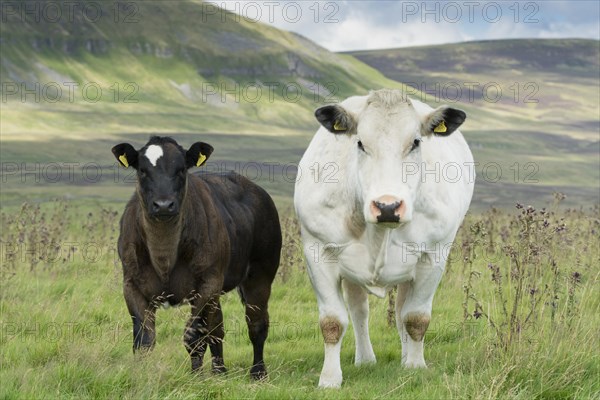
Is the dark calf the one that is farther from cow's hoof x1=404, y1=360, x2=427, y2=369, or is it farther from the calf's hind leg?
cow's hoof x1=404, y1=360, x2=427, y2=369

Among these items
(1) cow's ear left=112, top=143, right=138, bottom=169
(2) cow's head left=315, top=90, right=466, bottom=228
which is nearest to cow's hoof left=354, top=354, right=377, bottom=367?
(2) cow's head left=315, top=90, right=466, bottom=228

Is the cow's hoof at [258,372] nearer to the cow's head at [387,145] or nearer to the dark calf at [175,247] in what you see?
the dark calf at [175,247]

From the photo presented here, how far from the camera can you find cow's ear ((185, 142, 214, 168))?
26.6 ft

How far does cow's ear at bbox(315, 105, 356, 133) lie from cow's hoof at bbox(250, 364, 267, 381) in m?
2.57

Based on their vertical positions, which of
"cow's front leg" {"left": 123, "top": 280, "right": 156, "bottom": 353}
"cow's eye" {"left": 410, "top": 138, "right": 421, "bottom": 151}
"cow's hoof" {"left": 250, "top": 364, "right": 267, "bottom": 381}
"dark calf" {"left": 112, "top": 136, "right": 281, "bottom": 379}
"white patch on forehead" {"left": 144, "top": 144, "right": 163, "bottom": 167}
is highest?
"cow's eye" {"left": 410, "top": 138, "right": 421, "bottom": 151}

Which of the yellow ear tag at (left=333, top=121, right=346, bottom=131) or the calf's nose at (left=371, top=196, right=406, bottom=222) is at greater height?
the yellow ear tag at (left=333, top=121, right=346, bottom=131)

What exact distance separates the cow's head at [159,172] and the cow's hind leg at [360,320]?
234 cm

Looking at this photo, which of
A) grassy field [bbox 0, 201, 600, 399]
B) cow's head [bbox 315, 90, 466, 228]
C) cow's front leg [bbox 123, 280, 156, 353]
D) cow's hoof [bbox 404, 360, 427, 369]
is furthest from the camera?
cow's hoof [bbox 404, 360, 427, 369]

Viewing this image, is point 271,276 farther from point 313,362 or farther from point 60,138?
point 60,138

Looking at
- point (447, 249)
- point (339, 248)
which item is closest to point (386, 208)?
point (339, 248)

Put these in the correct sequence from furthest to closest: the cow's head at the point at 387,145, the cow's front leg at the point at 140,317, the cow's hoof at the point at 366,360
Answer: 1. the cow's hoof at the point at 366,360
2. the cow's front leg at the point at 140,317
3. the cow's head at the point at 387,145

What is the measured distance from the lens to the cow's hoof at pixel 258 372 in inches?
332

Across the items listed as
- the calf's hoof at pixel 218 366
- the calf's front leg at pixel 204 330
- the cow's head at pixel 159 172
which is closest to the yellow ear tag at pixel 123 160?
the cow's head at pixel 159 172

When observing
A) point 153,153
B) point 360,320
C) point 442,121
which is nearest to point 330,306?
point 360,320
